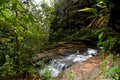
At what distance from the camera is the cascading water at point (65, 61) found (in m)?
12.0

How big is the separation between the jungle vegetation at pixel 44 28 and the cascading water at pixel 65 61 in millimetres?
1117

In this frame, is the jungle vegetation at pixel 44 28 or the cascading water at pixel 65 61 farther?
the cascading water at pixel 65 61

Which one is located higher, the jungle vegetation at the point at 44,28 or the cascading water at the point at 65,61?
the jungle vegetation at the point at 44,28

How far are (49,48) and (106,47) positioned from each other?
15117 mm

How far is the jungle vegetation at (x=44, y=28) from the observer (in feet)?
6.52

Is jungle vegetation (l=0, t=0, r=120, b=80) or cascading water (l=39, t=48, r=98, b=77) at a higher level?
jungle vegetation (l=0, t=0, r=120, b=80)

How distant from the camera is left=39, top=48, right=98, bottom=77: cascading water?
12.0 metres

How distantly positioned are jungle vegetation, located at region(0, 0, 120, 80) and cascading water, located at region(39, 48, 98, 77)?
112 cm

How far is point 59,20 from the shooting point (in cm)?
2073

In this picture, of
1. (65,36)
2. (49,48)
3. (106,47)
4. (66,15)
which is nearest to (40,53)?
(49,48)

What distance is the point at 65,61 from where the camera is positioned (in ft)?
42.5

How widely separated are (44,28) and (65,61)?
9.11ft

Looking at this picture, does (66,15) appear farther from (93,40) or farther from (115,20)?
(115,20)

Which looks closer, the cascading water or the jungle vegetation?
the jungle vegetation
